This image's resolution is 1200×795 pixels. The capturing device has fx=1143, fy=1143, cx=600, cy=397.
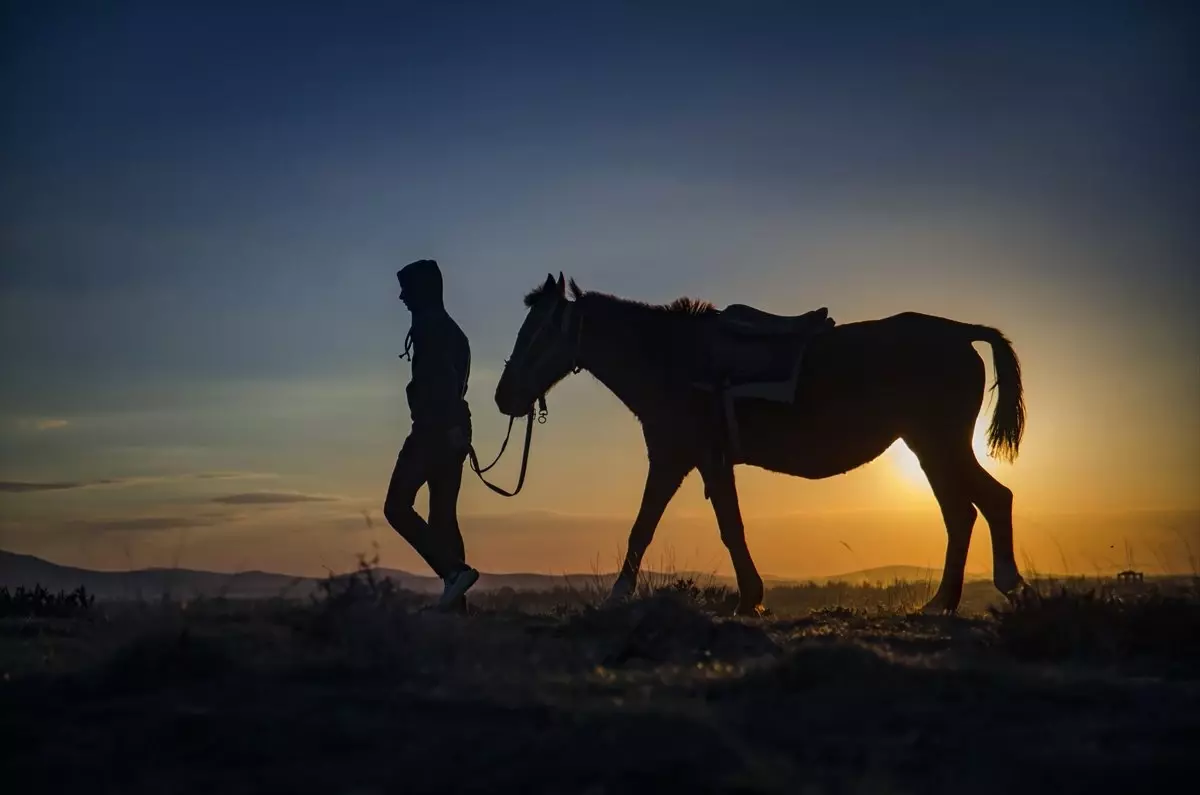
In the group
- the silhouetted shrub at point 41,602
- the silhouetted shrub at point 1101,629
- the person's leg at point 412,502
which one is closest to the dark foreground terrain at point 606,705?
the silhouetted shrub at point 1101,629

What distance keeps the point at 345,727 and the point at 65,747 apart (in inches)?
37.3

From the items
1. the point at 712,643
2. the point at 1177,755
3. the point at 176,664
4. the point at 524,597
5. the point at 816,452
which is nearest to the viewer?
the point at 1177,755

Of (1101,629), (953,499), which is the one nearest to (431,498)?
(953,499)

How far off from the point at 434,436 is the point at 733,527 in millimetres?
2915

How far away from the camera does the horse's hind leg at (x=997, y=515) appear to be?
1088 cm

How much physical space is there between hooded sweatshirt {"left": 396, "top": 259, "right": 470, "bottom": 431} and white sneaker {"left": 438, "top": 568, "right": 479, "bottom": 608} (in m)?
1.30

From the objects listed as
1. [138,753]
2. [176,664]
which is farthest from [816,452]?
[138,753]

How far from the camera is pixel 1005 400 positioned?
1175 centimetres

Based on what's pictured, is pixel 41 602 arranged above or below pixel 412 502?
below

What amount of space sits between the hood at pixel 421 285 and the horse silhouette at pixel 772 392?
49.5 inches

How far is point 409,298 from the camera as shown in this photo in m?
10.5

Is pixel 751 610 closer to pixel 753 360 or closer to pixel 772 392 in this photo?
pixel 772 392

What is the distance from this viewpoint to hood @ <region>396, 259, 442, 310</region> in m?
10.5

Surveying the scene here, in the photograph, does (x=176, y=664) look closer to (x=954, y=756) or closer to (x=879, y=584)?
(x=954, y=756)
